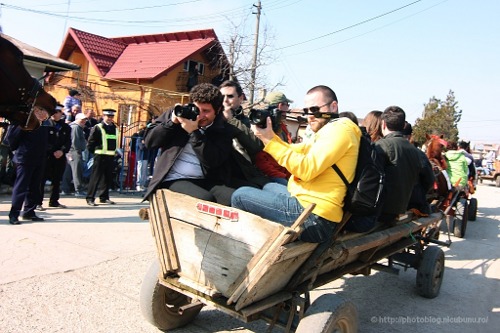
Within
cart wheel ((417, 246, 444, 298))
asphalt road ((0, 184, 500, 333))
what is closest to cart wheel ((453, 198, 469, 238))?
asphalt road ((0, 184, 500, 333))

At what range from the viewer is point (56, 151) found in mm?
7777

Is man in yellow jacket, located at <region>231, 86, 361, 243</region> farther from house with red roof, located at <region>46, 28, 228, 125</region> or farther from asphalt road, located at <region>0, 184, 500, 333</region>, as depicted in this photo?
house with red roof, located at <region>46, 28, 228, 125</region>

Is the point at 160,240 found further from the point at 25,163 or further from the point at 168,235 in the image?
the point at 25,163

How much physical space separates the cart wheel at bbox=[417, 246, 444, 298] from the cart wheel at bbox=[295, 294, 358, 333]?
7.44 ft

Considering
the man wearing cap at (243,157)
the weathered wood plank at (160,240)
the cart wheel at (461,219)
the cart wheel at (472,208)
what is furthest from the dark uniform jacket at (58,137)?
the cart wheel at (472,208)

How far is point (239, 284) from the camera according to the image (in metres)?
2.64

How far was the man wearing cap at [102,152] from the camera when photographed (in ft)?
27.3

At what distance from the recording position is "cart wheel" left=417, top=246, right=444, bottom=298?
4863mm

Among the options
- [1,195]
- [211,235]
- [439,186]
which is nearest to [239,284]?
[211,235]

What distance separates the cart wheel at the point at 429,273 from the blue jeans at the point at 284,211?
8.61 ft

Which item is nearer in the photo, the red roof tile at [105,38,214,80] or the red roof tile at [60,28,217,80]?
the red roof tile at [105,38,214,80]

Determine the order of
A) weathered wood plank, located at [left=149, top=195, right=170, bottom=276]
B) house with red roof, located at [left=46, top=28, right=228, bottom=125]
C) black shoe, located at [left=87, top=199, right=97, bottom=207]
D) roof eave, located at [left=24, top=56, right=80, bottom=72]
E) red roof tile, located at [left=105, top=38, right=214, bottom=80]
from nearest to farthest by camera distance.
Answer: weathered wood plank, located at [left=149, top=195, right=170, bottom=276], black shoe, located at [left=87, top=199, right=97, bottom=207], roof eave, located at [left=24, top=56, right=80, bottom=72], house with red roof, located at [left=46, top=28, right=228, bottom=125], red roof tile, located at [left=105, top=38, right=214, bottom=80]

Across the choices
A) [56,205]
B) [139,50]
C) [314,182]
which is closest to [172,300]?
[314,182]

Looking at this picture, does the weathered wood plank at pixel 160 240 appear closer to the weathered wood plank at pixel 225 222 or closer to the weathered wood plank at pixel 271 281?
the weathered wood plank at pixel 225 222
